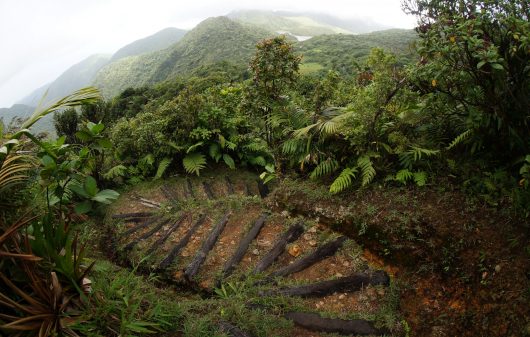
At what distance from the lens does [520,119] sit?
318 cm

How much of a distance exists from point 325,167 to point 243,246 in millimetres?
1509

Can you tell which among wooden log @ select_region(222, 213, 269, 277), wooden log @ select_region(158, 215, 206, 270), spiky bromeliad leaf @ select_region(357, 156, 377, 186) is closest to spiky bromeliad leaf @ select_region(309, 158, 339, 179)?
spiky bromeliad leaf @ select_region(357, 156, 377, 186)

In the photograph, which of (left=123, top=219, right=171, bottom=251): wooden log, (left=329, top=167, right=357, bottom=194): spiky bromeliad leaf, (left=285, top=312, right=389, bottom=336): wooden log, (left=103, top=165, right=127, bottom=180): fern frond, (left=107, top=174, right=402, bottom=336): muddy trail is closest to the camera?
(left=285, top=312, right=389, bottom=336): wooden log

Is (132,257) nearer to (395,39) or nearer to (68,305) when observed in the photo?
(68,305)

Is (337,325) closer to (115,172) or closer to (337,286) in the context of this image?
(337,286)

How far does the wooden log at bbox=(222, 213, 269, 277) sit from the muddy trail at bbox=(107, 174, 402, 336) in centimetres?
1

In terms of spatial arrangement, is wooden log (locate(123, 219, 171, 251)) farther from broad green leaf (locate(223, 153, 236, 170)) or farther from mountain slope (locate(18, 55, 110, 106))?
mountain slope (locate(18, 55, 110, 106))

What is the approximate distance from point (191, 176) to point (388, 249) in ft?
16.3

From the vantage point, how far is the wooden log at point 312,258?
12.3 feet

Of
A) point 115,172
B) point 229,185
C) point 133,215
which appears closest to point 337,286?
point 133,215

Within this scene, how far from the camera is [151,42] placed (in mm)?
94312

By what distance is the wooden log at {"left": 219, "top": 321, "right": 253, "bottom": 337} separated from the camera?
2.80 m

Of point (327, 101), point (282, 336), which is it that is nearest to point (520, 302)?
point (282, 336)

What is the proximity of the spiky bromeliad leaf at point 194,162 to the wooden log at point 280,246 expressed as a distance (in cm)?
336
